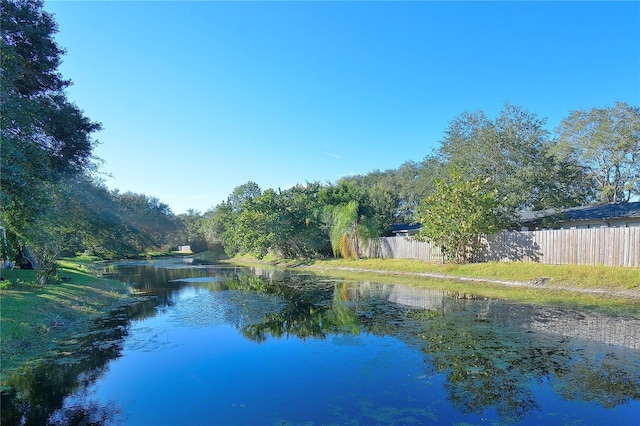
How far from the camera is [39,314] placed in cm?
973

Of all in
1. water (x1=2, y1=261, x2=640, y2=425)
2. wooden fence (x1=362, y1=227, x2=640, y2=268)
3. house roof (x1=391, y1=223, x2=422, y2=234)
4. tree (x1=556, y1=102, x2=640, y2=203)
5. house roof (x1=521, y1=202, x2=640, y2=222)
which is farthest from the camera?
house roof (x1=391, y1=223, x2=422, y2=234)

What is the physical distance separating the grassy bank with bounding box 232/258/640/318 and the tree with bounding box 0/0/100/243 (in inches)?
571

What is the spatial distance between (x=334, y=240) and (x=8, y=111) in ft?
88.0

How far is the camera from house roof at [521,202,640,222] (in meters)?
23.5

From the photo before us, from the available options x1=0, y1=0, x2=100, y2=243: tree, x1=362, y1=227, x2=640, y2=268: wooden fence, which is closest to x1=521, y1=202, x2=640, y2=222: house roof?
x1=362, y1=227, x2=640, y2=268: wooden fence

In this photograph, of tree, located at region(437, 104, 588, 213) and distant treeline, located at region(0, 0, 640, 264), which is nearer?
distant treeline, located at region(0, 0, 640, 264)

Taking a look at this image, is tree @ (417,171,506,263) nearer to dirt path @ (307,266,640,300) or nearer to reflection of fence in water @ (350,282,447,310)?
dirt path @ (307,266,640,300)

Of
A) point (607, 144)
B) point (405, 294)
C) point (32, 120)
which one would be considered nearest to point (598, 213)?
point (607, 144)

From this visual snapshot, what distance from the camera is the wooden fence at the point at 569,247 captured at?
15.0 m

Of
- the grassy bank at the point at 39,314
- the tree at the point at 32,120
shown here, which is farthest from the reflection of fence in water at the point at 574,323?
the tree at the point at 32,120

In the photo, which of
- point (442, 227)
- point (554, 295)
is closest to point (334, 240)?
point (442, 227)

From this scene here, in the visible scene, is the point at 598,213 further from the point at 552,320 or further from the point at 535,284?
the point at 552,320

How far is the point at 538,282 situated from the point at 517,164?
1165cm

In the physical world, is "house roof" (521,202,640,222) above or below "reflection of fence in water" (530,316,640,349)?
above
